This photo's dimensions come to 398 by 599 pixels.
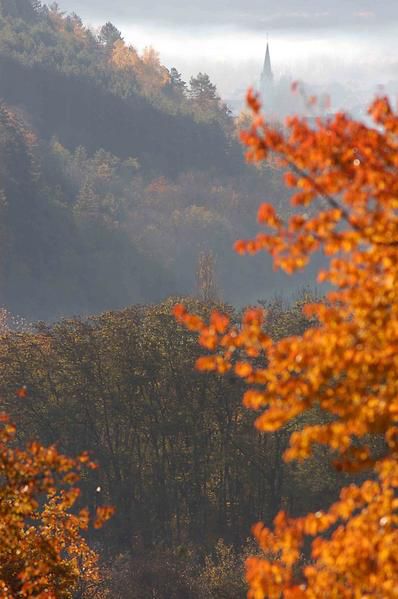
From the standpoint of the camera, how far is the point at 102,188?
158 metres

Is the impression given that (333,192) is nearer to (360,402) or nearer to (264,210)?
(264,210)

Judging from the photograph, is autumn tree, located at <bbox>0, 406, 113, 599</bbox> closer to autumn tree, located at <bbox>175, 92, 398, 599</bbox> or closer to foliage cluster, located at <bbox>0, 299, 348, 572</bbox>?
autumn tree, located at <bbox>175, 92, 398, 599</bbox>

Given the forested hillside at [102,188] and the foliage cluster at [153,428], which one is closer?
the foliage cluster at [153,428]

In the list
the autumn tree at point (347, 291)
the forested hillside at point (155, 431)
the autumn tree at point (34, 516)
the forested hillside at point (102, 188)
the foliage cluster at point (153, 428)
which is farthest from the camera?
the forested hillside at point (102, 188)

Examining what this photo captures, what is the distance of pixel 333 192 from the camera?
9.77 meters

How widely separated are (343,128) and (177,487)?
43.3 metres

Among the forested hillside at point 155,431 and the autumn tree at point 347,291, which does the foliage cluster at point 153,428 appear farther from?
the autumn tree at point 347,291

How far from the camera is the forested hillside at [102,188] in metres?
128

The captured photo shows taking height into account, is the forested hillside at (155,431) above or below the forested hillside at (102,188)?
below

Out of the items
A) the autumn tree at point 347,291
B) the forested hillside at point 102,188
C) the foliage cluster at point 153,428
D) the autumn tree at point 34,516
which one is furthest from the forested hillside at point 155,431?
the forested hillside at point 102,188

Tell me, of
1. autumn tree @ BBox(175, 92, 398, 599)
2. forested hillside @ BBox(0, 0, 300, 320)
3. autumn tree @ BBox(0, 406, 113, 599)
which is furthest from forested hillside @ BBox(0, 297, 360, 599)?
forested hillside @ BBox(0, 0, 300, 320)

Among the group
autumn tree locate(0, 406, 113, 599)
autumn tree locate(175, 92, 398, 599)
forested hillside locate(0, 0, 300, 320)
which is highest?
forested hillside locate(0, 0, 300, 320)

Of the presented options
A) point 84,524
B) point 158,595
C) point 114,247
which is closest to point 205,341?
point 84,524

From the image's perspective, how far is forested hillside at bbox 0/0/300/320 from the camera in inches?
5049
